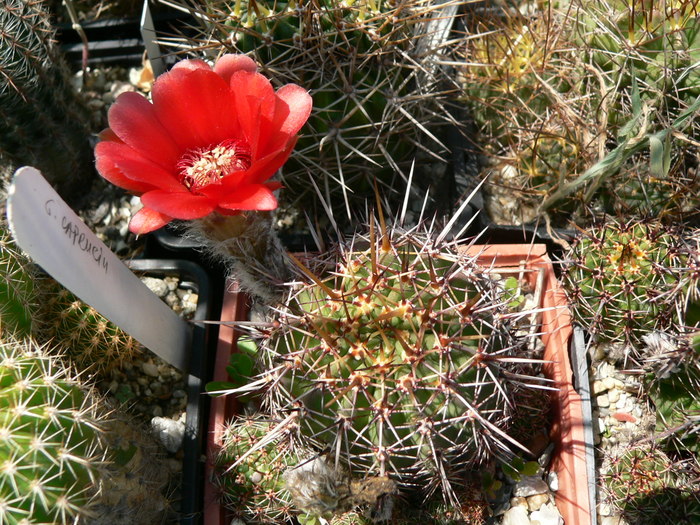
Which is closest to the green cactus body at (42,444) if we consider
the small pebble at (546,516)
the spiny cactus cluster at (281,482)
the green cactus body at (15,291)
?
the green cactus body at (15,291)

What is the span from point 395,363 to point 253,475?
1.71 ft

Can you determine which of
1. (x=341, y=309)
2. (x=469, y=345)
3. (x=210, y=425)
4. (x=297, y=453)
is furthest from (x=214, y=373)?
(x=469, y=345)

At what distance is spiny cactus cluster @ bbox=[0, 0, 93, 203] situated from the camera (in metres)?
1.59

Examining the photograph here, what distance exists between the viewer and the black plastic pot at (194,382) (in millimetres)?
1459

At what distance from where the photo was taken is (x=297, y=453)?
128 cm

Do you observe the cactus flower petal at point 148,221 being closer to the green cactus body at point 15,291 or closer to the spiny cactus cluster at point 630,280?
the green cactus body at point 15,291

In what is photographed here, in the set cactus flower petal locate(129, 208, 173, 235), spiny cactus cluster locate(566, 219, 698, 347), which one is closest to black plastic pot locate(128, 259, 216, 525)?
cactus flower petal locate(129, 208, 173, 235)

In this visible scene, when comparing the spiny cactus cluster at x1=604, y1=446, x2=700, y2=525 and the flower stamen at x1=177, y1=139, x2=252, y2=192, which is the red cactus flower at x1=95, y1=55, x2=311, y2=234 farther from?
the spiny cactus cluster at x1=604, y1=446, x2=700, y2=525

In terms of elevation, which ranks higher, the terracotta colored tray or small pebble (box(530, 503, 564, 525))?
the terracotta colored tray

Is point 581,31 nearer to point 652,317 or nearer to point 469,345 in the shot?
point 652,317

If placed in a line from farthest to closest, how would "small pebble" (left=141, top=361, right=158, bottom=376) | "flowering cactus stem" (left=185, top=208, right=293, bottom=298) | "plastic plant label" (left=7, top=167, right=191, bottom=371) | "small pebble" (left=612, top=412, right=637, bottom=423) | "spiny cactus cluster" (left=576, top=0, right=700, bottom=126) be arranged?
"small pebble" (left=141, top=361, right=158, bottom=376) < "small pebble" (left=612, top=412, right=637, bottom=423) < "spiny cactus cluster" (left=576, top=0, right=700, bottom=126) < "flowering cactus stem" (left=185, top=208, right=293, bottom=298) < "plastic plant label" (left=7, top=167, right=191, bottom=371)

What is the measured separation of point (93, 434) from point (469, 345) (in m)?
0.68

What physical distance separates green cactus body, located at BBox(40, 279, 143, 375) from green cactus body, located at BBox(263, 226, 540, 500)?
48cm

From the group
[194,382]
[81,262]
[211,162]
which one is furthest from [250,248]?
[194,382]
